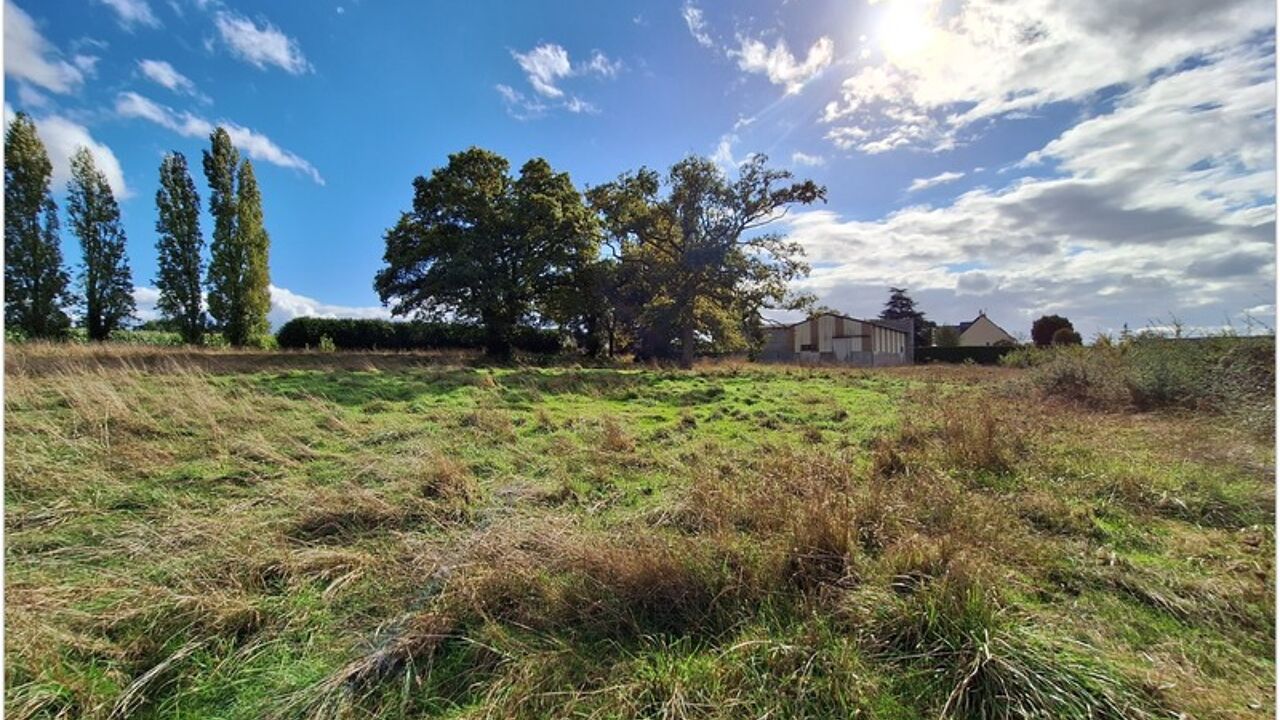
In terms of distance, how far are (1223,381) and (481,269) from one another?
73.7 ft

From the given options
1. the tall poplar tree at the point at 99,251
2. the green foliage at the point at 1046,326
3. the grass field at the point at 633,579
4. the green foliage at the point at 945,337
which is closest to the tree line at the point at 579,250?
the tall poplar tree at the point at 99,251

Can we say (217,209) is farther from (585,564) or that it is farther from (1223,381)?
(1223,381)

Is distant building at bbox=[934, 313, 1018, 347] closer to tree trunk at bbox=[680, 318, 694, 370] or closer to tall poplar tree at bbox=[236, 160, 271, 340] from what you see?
tree trunk at bbox=[680, 318, 694, 370]

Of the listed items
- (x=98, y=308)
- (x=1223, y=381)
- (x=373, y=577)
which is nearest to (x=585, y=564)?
(x=373, y=577)

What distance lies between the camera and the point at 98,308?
76.6ft

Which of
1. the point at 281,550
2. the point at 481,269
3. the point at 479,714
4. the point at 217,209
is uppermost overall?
the point at 217,209

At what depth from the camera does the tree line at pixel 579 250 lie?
2375cm

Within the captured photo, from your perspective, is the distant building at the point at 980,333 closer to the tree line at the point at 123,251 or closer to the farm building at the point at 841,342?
the farm building at the point at 841,342

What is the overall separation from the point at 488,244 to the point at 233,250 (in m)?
14.1

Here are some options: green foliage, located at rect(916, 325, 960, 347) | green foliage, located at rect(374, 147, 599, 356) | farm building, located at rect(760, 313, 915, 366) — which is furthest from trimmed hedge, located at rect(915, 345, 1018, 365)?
green foliage, located at rect(374, 147, 599, 356)

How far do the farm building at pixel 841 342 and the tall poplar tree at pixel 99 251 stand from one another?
39.7 meters

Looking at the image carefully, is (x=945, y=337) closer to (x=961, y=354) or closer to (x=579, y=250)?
(x=961, y=354)

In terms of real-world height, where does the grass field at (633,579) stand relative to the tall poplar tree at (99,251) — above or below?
below

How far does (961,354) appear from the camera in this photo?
146 feet
